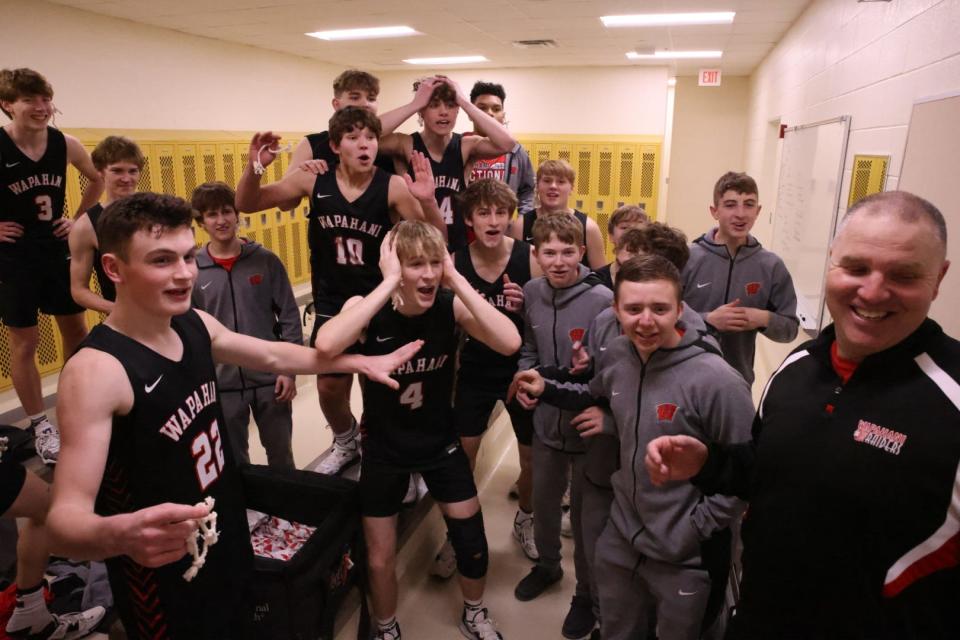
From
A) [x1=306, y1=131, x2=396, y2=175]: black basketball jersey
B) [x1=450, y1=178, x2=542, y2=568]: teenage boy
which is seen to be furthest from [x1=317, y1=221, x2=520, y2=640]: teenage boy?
[x1=306, y1=131, x2=396, y2=175]: black basketball jersey

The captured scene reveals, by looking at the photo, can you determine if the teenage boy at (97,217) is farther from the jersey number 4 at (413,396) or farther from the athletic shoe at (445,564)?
the athletic shoe at (445,564)

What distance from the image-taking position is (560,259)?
7.45 feet

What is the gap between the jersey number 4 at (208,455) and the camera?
5.02ft

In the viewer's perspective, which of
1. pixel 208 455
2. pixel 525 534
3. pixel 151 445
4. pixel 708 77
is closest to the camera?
pixel 151 445

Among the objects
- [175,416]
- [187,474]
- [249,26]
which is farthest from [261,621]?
[249,26]

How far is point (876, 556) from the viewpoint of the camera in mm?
1053

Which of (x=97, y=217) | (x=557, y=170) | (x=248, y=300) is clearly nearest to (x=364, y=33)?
(x=557, y=170)

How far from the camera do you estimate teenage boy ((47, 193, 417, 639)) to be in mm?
1196

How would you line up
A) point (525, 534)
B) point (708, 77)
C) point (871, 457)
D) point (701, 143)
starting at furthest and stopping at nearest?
point (701, 143)
point (708, 77)
point (525, 534)
point (871, 457)

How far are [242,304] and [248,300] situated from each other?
33mm

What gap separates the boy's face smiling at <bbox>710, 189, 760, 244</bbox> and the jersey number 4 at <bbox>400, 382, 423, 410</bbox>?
158 centimetres

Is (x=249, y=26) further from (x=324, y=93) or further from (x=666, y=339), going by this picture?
(x=666, y=339)

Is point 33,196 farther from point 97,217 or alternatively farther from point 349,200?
point 349,200

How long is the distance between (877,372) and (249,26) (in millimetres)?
5995
